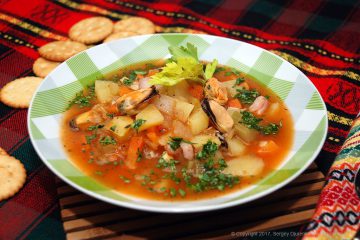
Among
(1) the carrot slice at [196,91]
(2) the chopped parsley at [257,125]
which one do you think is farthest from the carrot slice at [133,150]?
(2) the chopped parsley at [257,125]

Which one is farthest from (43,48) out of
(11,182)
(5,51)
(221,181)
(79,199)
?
(221,181)

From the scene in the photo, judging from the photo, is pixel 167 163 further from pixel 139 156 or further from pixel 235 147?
pixel 235 147

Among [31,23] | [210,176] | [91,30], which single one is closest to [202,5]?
[91,30]

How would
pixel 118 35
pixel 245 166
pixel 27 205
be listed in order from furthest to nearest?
pixel 118 35
pixel 27 205
pixel 245 166

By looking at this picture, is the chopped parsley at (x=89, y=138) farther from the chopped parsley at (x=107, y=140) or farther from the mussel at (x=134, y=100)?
the mussel at (x=134, y=100)

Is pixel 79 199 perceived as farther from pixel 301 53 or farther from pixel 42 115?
pixel 301 53

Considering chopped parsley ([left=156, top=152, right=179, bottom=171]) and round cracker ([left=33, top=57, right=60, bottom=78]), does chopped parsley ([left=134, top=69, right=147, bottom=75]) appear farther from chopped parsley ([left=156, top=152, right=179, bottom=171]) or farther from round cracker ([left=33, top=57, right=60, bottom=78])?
chopped parsley ([left=156, top=152, right=179, bottom=171])

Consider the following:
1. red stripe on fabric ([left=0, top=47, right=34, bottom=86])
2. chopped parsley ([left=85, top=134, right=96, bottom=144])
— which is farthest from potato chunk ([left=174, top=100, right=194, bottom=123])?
red stripe on fabric ([left=0, top=47, right=34, bottom=86])

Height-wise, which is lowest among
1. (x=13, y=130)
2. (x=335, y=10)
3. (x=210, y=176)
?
(x=13, y=130)
